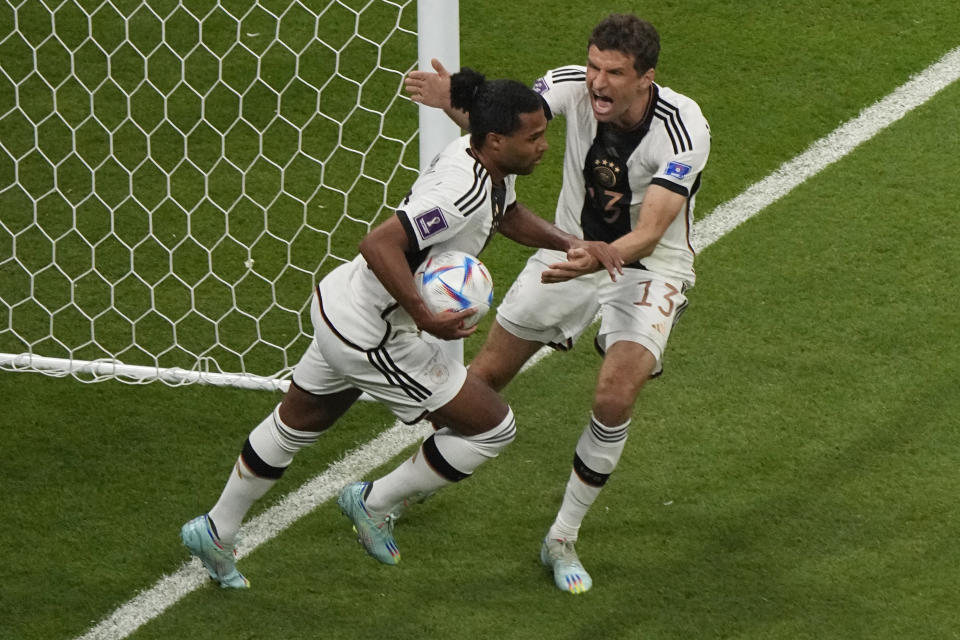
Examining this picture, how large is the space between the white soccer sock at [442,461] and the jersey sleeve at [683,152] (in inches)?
35.6

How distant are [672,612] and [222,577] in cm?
146

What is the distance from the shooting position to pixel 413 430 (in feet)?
18.8

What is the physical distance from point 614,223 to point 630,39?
0.68 meters

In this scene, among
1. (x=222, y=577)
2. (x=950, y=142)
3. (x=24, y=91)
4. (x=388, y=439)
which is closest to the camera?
(x=222, y=577)

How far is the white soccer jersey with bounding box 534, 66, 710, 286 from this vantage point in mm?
4738

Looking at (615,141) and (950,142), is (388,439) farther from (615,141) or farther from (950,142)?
(950,142)

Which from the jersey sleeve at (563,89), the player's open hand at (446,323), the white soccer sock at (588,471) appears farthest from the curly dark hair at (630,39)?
the white soccer sock at (588,471)

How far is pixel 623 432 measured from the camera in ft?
15.7

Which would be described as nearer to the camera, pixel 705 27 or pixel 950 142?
pixel 950 142

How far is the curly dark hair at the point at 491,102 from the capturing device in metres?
4.17

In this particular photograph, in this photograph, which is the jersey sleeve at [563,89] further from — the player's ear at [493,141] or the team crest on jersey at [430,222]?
the team crest on jersey at [430,222]

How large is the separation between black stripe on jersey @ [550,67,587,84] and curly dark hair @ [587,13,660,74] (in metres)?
0.28

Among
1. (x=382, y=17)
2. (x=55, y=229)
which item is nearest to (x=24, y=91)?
(x=55, y=229)

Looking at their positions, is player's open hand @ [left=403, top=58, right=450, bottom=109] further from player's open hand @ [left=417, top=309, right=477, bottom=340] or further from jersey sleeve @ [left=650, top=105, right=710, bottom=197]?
player's open hand @ [left=417, top=309, right=477, bottom=340]
